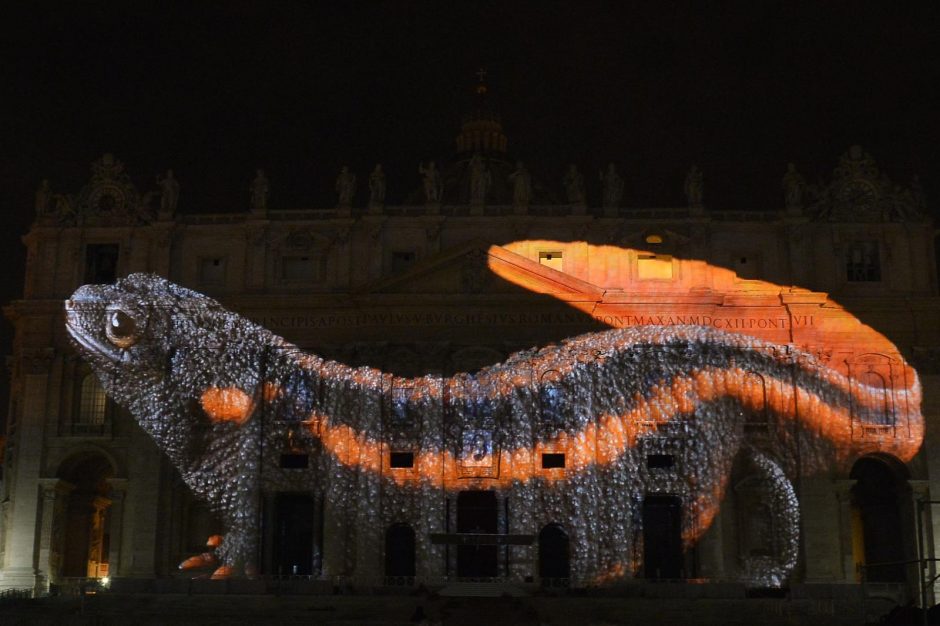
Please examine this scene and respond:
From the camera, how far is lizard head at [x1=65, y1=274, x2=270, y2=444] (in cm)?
4322

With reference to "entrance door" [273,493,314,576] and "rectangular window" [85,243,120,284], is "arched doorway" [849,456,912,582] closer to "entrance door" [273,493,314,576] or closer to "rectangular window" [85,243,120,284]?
"entrance door" [273,493,314,576]

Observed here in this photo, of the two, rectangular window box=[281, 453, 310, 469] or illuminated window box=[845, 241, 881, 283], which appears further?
illuminated window box=[845, 241, 881, 283]

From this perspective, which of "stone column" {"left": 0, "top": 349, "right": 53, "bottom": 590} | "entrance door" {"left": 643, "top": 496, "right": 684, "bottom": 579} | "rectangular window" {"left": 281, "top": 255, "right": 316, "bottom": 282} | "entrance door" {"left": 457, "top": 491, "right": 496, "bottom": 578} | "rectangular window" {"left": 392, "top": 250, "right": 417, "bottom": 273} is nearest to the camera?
"entrance door" {"left": 457, "top": 491, "right": 496, "bottom": 578}

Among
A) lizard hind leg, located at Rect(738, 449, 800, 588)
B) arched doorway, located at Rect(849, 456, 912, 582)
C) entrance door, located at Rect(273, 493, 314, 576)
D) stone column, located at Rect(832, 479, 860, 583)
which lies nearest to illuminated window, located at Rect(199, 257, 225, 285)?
entrance door, located at Rect(273, 493, 314, 576)

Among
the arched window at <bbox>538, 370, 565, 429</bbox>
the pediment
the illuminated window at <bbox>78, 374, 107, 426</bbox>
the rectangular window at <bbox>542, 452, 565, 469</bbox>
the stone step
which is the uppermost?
the pediment

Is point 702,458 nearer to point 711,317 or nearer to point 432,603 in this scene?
point 711,317

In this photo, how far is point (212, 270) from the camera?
62750 millimetres

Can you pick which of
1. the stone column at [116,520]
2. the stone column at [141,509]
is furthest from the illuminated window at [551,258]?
the stone column at [116,520]

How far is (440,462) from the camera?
55375 mm

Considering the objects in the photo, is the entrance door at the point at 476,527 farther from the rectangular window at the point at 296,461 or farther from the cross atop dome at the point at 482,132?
the cross atop dome at the point at 482,132

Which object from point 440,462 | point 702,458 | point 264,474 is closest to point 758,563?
point 702,458

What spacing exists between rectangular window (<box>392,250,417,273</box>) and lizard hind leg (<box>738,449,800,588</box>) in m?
18.9

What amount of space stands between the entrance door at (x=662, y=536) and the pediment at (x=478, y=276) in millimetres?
10202

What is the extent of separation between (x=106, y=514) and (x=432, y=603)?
101ft
